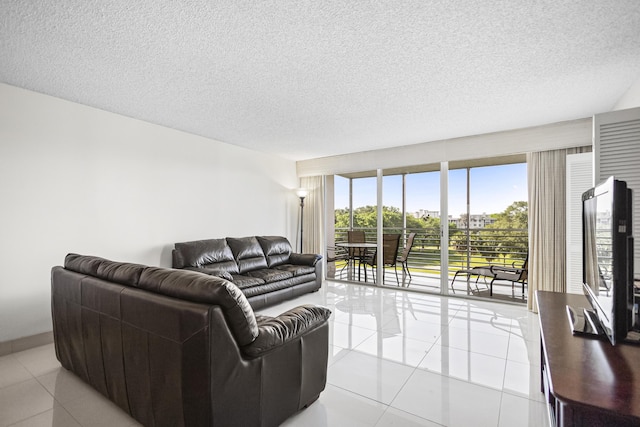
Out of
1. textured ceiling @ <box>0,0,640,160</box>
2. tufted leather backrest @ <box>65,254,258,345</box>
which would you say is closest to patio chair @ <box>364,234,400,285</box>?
textured ceiling @ <box>0,0,640,160</box>

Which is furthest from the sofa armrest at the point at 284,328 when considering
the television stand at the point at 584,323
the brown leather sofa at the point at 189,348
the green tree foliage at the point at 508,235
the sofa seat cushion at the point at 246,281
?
the green tree foliage at the point at 508,235

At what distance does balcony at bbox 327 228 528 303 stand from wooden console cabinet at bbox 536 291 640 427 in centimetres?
373

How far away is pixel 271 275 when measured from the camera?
423 cm

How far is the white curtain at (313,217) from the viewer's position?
6.21m

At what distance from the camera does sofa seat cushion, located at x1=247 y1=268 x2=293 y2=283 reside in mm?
4148

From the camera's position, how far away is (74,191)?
10.7 ft

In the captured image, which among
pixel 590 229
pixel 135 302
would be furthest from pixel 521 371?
pixel 135 302

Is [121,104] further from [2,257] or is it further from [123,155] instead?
[2,257]

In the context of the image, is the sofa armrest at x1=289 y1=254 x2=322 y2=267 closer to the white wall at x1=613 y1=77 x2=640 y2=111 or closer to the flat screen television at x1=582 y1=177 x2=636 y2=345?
the flat screen television at x1=582 y1=177 x2=636 y2=345

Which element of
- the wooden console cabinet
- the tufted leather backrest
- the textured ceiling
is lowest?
the wooden console cabinet

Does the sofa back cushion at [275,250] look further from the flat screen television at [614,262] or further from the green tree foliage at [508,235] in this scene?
the flat screen television at [614,262]

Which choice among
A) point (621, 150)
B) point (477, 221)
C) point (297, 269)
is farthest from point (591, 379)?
point (477, 221)

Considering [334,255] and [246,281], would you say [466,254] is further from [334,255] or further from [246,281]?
[246,281]

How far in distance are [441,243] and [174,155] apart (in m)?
4.25
